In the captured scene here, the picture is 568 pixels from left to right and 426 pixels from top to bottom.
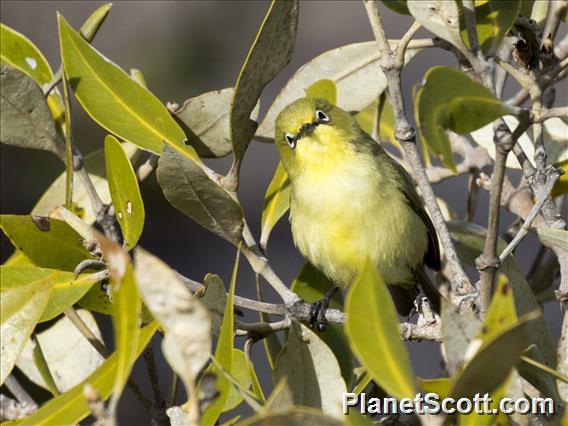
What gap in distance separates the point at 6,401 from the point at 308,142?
106 cm

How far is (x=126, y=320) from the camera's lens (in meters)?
1.04

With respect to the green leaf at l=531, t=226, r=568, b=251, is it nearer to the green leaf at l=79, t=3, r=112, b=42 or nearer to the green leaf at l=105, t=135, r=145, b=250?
the green leaf at l=105, t=135, r=145, b=250

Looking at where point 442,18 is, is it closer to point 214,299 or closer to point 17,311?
point 214,299

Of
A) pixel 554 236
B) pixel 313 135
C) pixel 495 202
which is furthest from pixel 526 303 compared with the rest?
pixel 313 135

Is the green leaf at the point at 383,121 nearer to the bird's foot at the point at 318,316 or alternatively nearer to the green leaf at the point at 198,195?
the bird's foot at the point at 318,316

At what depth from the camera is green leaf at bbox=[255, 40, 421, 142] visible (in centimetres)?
197

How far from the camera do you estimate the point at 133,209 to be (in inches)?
60.9

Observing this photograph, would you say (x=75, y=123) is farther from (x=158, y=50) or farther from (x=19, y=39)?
(x=19, y=39)

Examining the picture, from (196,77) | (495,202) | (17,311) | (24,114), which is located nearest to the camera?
(495,202)

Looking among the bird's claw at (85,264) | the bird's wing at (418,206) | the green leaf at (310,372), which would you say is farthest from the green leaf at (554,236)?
the bird's wing at (418,206)

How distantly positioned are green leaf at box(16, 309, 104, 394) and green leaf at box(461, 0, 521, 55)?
994 mm

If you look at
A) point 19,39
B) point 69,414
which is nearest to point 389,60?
point 69,414

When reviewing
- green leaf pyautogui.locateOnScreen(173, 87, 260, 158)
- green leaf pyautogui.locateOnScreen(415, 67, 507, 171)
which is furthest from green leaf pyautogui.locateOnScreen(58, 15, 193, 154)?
green leaf pyautogui.locateOnScreen(415, 67, 507, 171)

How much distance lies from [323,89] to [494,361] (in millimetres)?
1041
